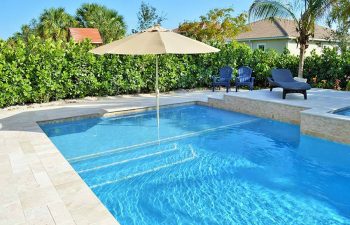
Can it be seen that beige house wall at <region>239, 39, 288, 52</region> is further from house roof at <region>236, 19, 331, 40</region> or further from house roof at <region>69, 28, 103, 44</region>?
house roof at <region>69, 28, 103, 44</region>

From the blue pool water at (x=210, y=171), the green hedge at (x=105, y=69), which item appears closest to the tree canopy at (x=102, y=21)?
the green hedge at (x=105, y=69)

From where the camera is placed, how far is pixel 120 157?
21.5 feet

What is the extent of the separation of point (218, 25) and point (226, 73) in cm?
1328

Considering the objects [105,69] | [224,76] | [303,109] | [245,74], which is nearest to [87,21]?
[105,69]

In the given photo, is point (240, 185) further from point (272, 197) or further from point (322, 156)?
point (322, 156)

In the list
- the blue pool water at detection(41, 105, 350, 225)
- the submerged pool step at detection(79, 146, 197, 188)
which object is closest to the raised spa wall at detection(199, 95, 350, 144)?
the blue pool water at detection(41, 105, 350, 225)

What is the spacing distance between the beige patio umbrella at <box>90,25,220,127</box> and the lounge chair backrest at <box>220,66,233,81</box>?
23.4ft

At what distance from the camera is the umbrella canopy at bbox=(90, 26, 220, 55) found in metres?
6.58

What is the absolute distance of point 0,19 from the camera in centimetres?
2750

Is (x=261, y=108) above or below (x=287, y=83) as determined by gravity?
below

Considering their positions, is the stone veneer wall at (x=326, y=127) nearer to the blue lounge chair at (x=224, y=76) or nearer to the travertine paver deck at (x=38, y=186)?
the travertine paver deck at (x=38, y=186)

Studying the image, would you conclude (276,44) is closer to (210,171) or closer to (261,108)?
(261,108)

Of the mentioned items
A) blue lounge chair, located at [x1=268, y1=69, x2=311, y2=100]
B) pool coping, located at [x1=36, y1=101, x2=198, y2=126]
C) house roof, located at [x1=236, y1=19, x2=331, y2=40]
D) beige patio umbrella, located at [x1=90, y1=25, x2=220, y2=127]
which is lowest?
pool coping, located at [x1=36, y1=101, x2=198, y2=126]

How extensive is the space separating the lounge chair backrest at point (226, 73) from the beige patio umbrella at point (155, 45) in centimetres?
714
